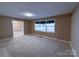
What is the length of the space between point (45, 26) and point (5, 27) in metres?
3.70

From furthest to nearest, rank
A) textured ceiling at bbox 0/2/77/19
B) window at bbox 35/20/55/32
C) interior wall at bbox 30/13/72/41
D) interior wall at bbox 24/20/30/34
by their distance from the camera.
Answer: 1. interior wall at bbox 24/20/30/34
2. window at bbox 35/20/55/32
3. interior wall at bbox 30/13/72/41
4. textured ceiling at bbox 0/2/77/19

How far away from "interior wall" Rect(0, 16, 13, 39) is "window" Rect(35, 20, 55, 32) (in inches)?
121

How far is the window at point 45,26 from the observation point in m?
7.20

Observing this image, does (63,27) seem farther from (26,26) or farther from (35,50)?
(26,26)

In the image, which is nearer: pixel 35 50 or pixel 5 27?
pixel 35 50

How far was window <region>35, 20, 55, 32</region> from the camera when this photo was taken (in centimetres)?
720

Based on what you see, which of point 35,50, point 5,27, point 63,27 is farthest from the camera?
point 5,27

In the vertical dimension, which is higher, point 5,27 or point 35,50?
point 5,27

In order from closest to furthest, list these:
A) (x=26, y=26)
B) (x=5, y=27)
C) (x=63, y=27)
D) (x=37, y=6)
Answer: (x=37, y=6) < (x=63, y=27) < (x=5, y=27) < (x=26, y=26)

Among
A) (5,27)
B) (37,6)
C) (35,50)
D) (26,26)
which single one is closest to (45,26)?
(26,26)

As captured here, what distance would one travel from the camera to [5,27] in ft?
22.4

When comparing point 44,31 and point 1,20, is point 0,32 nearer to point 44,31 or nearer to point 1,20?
point 1,20

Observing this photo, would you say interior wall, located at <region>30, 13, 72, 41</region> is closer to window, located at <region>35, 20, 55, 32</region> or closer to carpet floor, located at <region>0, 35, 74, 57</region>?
window, located at <region>35, 20, 55, 32</region>

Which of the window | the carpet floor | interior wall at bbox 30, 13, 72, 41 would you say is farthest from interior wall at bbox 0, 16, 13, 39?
interior wall at bbox 30, 13, 72, 41
